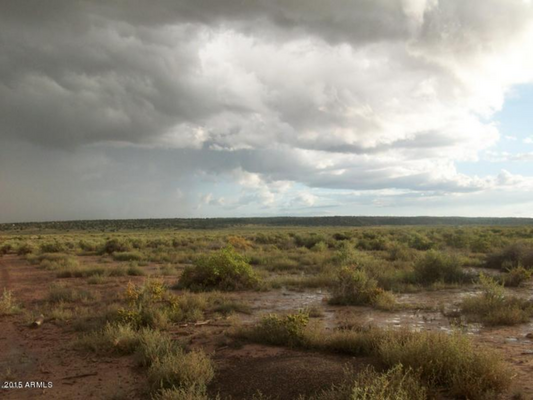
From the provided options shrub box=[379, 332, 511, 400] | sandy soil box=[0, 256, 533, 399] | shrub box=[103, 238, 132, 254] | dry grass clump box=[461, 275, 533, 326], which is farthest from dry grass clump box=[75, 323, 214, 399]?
shrub box=[103, 238, 132, 254]

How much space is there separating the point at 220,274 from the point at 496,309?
946 centimetres

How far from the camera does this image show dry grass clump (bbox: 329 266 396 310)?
41.4 feet

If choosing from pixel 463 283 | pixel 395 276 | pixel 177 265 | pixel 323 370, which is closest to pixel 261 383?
pixel 323 370

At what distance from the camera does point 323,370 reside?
6.51 meters

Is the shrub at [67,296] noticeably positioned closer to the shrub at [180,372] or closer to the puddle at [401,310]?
the puddle at [401,310]

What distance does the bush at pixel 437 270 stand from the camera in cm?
1678

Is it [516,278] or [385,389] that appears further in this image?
[516,278]

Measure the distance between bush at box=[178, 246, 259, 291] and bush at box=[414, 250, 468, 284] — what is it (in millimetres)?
6904

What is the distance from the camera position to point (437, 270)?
1697 cm

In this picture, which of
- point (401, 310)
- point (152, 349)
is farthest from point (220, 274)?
point (152, 349)

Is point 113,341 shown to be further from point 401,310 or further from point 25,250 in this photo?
point 25,250

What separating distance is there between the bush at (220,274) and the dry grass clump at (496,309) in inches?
310

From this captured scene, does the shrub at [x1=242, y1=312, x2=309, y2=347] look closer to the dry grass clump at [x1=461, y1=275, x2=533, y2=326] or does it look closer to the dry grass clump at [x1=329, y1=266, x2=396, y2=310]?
the dry grass clump at [x1=329, y1=266, x2=396, y2=310]

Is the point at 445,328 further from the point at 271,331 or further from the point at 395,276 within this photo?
the point at 395,276
